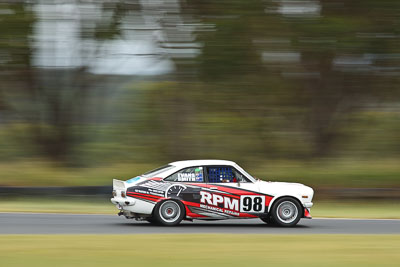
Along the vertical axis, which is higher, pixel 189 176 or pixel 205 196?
pixel 189 176

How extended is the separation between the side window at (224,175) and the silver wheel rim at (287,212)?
0.87 meters

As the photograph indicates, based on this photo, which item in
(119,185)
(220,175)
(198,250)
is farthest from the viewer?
(220,175)

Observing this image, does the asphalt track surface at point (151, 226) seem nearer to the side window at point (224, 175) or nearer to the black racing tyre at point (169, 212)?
the black racing tyre at point (169, 212)

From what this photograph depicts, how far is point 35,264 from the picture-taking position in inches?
311

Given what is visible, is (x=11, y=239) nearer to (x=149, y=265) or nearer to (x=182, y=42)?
(x=149, y=265)

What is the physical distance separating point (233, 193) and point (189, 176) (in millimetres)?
Answer: 897

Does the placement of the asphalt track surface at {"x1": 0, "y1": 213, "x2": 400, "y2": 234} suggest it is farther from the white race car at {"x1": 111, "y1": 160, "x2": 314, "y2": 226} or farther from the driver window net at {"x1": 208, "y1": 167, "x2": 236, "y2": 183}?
the driver window net at {"x1": 208, "y1": 167, "x2": 236, "y2": 183}

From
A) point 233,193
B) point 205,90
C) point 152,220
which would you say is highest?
point 205,90

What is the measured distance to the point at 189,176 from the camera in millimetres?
12469

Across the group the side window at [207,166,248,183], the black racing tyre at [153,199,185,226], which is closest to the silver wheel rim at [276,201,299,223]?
the side window at [207,166,248,183]

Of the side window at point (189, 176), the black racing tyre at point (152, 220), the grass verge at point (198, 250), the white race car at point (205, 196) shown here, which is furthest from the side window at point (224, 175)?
the grass verge at point (198, 250)

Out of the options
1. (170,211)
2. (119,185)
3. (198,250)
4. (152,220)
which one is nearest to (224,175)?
(170,211)

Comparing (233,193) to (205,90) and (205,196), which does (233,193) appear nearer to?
(205,196)

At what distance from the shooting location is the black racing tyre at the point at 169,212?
12289 millimetres
